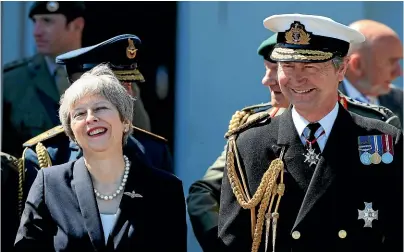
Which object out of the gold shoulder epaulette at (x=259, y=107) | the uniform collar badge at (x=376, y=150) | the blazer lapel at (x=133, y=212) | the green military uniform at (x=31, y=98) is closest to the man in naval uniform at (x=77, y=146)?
the gold shoulder epaulette at (x=259, y=107)

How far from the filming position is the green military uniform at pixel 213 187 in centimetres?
490

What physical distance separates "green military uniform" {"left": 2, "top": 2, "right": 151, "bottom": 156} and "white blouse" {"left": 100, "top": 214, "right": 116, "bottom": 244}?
187 centimetres

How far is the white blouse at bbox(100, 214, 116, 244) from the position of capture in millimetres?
4176

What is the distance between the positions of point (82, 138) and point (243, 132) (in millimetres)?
661

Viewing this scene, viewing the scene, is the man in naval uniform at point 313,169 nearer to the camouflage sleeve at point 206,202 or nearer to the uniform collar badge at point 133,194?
the uniform collar badge at point 133,194

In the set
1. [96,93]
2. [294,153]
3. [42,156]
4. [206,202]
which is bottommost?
[206,202]

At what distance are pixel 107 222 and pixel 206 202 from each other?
91 cm

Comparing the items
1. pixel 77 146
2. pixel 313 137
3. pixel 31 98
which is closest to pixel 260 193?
pixel 313 137

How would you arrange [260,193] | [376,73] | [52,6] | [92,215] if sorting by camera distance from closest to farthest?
1. [92,215]
2. [260,193]
3. [52,6]
4. [376,73]

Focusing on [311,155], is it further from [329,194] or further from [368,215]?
[368,215]

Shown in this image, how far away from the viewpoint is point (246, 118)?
4.78 meters

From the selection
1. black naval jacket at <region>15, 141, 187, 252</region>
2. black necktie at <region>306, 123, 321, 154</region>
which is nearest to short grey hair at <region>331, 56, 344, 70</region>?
black necktie at <region>306, 123, 321, 154</region>

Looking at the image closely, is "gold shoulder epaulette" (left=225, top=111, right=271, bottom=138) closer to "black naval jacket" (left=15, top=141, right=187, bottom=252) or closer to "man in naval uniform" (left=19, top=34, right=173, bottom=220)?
"black naval jacket" (left=15, top=141, right=187, bottom=252)

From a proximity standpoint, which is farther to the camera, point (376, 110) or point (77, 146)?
point (376, 110)
